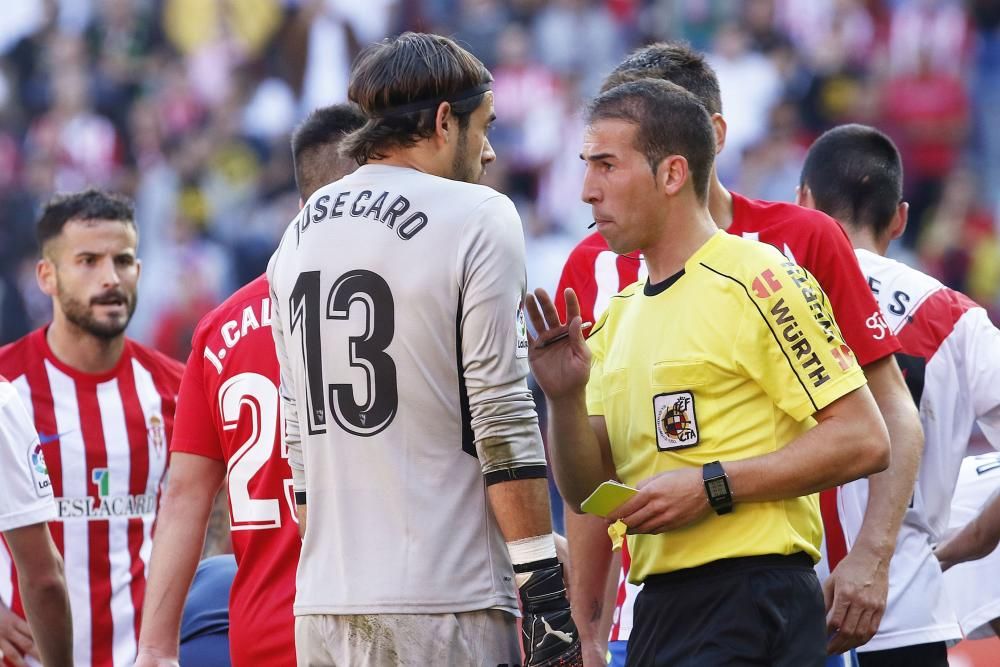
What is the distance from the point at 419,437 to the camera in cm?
299

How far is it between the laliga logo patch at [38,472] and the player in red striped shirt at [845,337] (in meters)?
1.53

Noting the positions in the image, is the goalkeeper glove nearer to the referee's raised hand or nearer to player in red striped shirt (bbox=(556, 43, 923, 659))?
the referee's raised hand

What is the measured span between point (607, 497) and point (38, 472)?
1997 millimetres

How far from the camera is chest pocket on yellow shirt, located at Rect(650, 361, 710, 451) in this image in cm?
307

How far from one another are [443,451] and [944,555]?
2.18 meters

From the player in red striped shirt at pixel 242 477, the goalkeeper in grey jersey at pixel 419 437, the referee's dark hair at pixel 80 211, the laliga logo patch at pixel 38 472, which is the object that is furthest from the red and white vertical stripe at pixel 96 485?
the goalkeeper in grey jersey at pixel 419 437

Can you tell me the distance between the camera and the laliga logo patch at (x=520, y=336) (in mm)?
2990

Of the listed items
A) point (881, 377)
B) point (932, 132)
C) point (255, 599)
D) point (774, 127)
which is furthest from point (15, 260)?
point (881, 377)

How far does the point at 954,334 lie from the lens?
13.9 feet

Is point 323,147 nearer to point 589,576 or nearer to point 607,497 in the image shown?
point 589,576

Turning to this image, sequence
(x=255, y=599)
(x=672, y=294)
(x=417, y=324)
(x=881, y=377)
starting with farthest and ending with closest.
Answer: (x=255, y=599)
(x=881, y=377)
(x=672, y=294)
(x=417, y=324)

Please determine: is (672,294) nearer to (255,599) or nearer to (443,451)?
Answer: (443,451)

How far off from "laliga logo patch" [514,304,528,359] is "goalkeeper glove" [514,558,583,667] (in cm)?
44

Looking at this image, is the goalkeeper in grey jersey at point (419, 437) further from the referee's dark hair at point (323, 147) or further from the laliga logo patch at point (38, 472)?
the laliga logo patch at point (38, 472)
